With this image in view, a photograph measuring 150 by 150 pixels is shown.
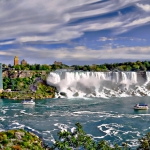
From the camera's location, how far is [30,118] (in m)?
30.4

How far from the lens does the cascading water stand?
173ft

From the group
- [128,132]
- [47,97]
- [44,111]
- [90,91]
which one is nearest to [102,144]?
[128,132]

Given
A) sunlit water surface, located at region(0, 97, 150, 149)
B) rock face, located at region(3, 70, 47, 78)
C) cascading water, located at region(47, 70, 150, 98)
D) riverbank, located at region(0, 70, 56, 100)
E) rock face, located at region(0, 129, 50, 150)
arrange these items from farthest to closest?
1. rock face, located at region(3, 70, 47, 78)
2. cascading water, located at region(47, 70, 150, 98)
3. riverbank, located at region(0, 70, 56, 100)
4. sunlit water surface, located at region(0, 97, 150, 149)
5. rock face, located at region(0, 129, 50, 150)

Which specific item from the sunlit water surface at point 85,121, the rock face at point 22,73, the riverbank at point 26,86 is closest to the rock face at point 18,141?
the sunlit water surface at point 85,121

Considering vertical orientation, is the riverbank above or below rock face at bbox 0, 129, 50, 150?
above

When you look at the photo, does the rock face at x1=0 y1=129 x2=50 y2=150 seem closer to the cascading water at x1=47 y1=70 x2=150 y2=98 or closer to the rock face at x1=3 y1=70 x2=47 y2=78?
the cascading water at x1=47 y1=70 x2=150 y2=98

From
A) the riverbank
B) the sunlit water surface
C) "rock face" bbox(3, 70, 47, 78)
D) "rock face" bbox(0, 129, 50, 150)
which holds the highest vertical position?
"rock face" bbox(3, 70, 47, 78)

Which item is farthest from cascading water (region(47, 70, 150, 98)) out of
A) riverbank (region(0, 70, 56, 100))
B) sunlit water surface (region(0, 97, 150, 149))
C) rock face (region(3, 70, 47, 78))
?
sunlit water surface (region(0, 97, 150, 149))

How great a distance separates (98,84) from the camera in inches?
2189

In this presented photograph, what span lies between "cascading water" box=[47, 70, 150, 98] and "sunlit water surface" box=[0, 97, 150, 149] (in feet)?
48.7

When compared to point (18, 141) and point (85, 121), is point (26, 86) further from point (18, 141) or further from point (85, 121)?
point (18, 141)

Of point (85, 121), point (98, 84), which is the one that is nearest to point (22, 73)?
point (98, 84)

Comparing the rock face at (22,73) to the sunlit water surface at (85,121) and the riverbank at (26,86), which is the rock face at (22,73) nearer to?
the riverbank at (26,86)

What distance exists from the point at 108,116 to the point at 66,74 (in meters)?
25.5
